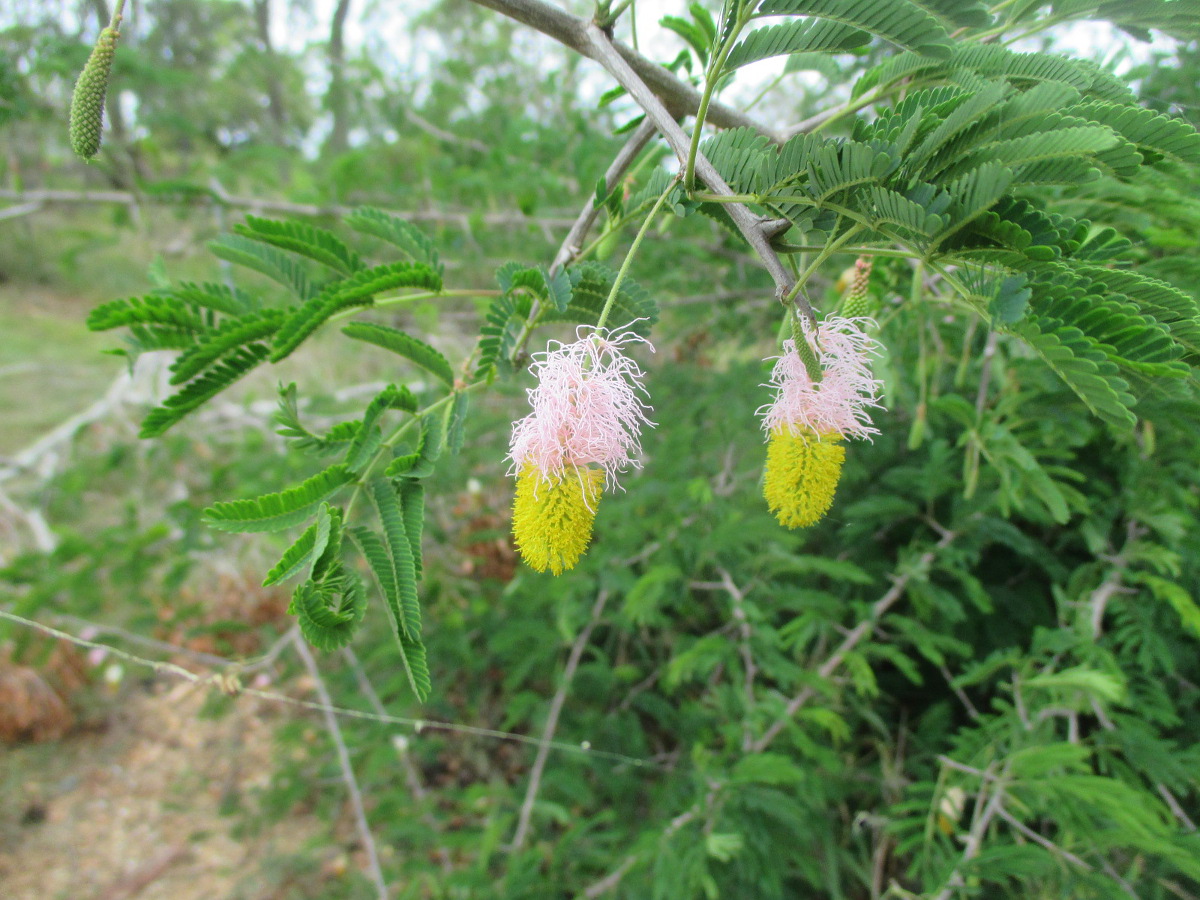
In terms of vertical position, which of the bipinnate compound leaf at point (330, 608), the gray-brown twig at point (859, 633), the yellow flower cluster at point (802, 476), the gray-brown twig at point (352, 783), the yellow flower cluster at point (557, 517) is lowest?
the gray-brown twig at point (352, 783)

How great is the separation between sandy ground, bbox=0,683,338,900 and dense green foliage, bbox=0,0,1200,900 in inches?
16.4

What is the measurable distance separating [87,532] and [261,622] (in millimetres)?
2043

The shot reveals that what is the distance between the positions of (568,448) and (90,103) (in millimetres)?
701

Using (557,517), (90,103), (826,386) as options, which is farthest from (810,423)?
(90,103)

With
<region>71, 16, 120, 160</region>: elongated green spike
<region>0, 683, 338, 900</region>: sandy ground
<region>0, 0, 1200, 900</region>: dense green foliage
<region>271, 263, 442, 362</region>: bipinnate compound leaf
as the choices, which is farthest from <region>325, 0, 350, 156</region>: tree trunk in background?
<region>271, 263, 442, 362</region>: bipinnate compound leaf

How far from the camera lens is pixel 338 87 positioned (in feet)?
15.3

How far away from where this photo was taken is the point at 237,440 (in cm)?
A: 419

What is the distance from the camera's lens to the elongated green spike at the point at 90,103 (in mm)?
756

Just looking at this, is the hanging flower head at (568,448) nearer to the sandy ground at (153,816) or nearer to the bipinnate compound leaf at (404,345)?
the bipinnate compound leaf at (404,345)

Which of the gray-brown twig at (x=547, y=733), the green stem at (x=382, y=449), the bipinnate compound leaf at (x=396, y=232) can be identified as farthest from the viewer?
the gray-brown twig at (x=547, y=733)

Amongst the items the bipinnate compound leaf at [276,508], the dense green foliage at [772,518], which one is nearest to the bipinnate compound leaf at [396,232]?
the dense green foliage at [772,518]

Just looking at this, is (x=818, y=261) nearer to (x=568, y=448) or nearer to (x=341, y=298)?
(x=568, y=448)

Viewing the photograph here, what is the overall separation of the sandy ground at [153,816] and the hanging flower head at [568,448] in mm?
2928

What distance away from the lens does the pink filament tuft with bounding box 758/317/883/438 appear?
843 mm
